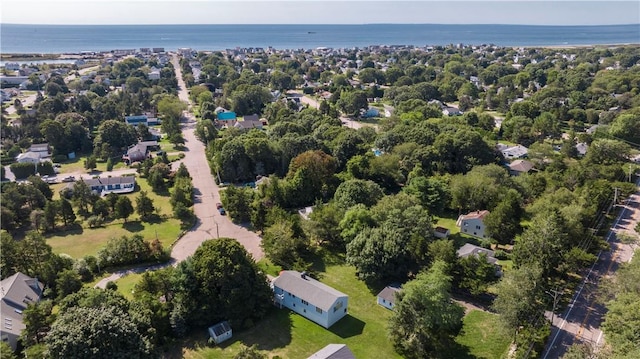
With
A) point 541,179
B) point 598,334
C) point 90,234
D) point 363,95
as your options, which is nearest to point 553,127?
point 541,179

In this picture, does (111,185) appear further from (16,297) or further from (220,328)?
(220,328)

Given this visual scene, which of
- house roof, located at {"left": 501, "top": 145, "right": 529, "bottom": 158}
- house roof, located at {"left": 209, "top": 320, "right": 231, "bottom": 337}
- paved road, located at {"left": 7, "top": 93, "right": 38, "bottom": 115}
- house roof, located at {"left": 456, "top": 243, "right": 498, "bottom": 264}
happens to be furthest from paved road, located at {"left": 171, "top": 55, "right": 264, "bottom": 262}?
paved road, located at {"left": 7, "top": 93, "right": 38, "bottom": 115}

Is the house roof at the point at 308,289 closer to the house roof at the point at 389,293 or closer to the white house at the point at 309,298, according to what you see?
the white house at the point at 309,298

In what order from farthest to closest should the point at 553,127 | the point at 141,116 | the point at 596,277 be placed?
the point at 141,116
the point at 553,127
the point at 596,277

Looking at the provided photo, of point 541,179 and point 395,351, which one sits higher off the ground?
point 541,179

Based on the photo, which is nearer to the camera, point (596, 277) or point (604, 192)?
point (596, 277)

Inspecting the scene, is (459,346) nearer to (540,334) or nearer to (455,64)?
(540,334)
